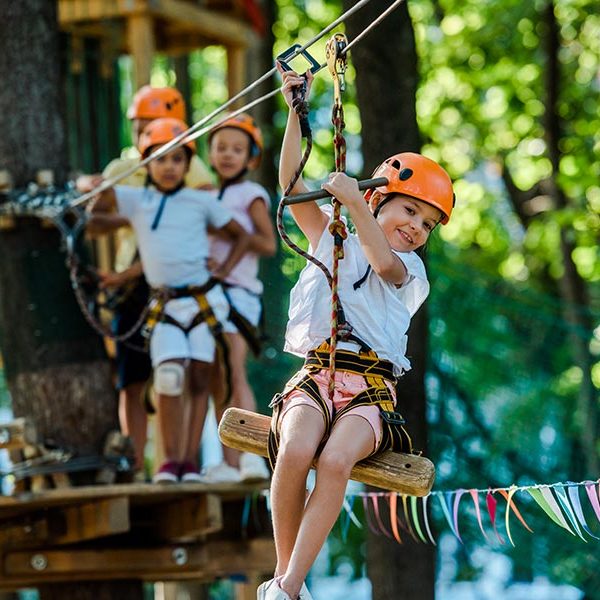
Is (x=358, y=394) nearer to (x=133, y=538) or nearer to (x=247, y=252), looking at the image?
(x=247, y=252)

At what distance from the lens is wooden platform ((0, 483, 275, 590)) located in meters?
8.78

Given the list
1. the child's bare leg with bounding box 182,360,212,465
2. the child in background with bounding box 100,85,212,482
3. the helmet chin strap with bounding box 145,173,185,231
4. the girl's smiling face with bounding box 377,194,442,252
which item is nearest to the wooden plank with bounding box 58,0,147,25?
the child in background with bounding box 100,85,212,482

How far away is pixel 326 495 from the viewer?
5.33 m

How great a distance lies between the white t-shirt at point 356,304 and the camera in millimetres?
5633

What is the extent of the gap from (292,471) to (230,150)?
11.6 ft

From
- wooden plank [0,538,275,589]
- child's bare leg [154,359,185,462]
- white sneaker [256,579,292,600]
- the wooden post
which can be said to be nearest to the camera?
white sneaker [256,579,292,600]

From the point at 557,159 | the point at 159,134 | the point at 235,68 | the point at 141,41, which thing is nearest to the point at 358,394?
the point at 159,134

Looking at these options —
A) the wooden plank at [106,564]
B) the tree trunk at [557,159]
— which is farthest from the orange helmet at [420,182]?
the tree trunk at [557,159]

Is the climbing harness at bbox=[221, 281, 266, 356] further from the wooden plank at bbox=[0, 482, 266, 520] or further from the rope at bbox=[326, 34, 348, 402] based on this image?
the rope at bbox=[326, 34, 348, 402]

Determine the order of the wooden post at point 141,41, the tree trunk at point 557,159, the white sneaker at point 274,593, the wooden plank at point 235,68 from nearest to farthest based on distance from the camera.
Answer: the white sneaker at point 274,593 < the wooden post at point 141,41 < the wooden plank at point 235,68 < the tree trunk at point 557,159

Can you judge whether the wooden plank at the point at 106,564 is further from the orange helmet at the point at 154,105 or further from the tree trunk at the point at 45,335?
the orange helmet at the point at 154,105

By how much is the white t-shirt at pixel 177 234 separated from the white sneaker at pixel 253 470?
0.93 m

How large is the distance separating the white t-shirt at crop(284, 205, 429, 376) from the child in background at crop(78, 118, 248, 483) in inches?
107

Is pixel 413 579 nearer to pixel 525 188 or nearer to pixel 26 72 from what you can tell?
pixel 26 72
